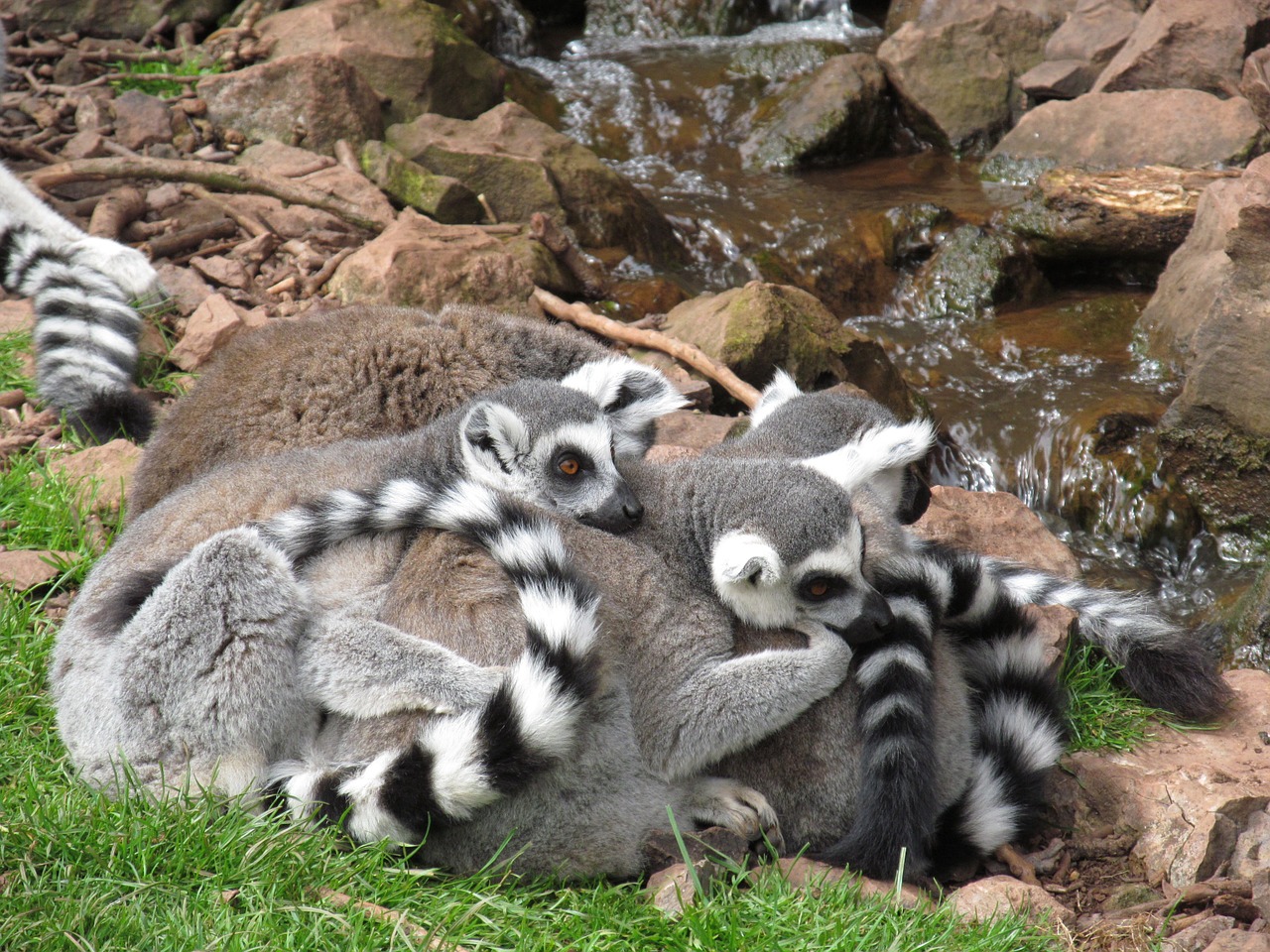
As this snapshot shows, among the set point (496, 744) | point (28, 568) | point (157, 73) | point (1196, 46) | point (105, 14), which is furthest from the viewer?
point (1196, 46)

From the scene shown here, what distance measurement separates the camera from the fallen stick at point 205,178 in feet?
27.4

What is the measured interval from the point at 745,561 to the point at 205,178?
6.39 metres

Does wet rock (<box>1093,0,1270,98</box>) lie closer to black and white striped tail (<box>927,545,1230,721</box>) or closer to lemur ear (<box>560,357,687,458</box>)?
black and white striped tail (<box>927,545,1230,721</box>)

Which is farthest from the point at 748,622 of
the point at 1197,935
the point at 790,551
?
the point at 1197,935

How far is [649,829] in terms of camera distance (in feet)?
12.2

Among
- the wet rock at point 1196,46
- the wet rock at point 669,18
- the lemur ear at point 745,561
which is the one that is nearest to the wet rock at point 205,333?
the lemur ear at point 745,561

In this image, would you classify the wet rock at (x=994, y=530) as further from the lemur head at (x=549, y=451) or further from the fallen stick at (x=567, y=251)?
the fallen stick at (x=567, y=251)

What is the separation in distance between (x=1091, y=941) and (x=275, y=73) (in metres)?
8.66

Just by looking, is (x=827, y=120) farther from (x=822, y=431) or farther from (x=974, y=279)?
(x=822, y=431)

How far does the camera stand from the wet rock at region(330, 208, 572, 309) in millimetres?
7219

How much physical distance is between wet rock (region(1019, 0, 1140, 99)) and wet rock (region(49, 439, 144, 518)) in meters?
10.5

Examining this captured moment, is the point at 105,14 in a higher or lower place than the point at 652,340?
higher

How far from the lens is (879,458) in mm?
4770

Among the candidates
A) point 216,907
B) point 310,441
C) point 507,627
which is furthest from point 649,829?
point 310,441
